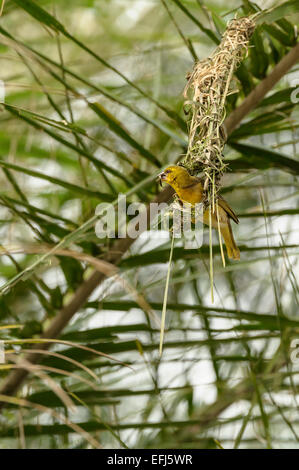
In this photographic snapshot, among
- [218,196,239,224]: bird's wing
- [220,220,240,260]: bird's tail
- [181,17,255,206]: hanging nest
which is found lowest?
[218,196,239,224]: bird's wing

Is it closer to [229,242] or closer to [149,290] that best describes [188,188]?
[229,242]

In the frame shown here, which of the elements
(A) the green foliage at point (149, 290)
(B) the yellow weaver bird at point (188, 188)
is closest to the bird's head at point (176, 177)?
(B) the yellow weaver bird at point (188, 188)

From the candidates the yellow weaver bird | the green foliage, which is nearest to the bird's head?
the yellow weaver bird

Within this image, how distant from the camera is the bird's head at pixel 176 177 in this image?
0.58 metres

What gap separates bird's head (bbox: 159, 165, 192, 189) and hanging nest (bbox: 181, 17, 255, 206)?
1.1 inches

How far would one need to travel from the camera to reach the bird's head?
58 centimetres

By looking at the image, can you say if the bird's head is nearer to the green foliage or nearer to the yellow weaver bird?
the yellow weaver bird

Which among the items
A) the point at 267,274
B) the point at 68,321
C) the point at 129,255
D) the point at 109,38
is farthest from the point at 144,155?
the point at 109,38

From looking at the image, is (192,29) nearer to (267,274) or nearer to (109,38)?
(109,38)

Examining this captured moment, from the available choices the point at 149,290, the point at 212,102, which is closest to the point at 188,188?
the point at 212,102

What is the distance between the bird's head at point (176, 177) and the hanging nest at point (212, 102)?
3 centimetres

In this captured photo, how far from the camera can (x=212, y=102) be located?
66cm

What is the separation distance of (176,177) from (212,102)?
0.12 meters
